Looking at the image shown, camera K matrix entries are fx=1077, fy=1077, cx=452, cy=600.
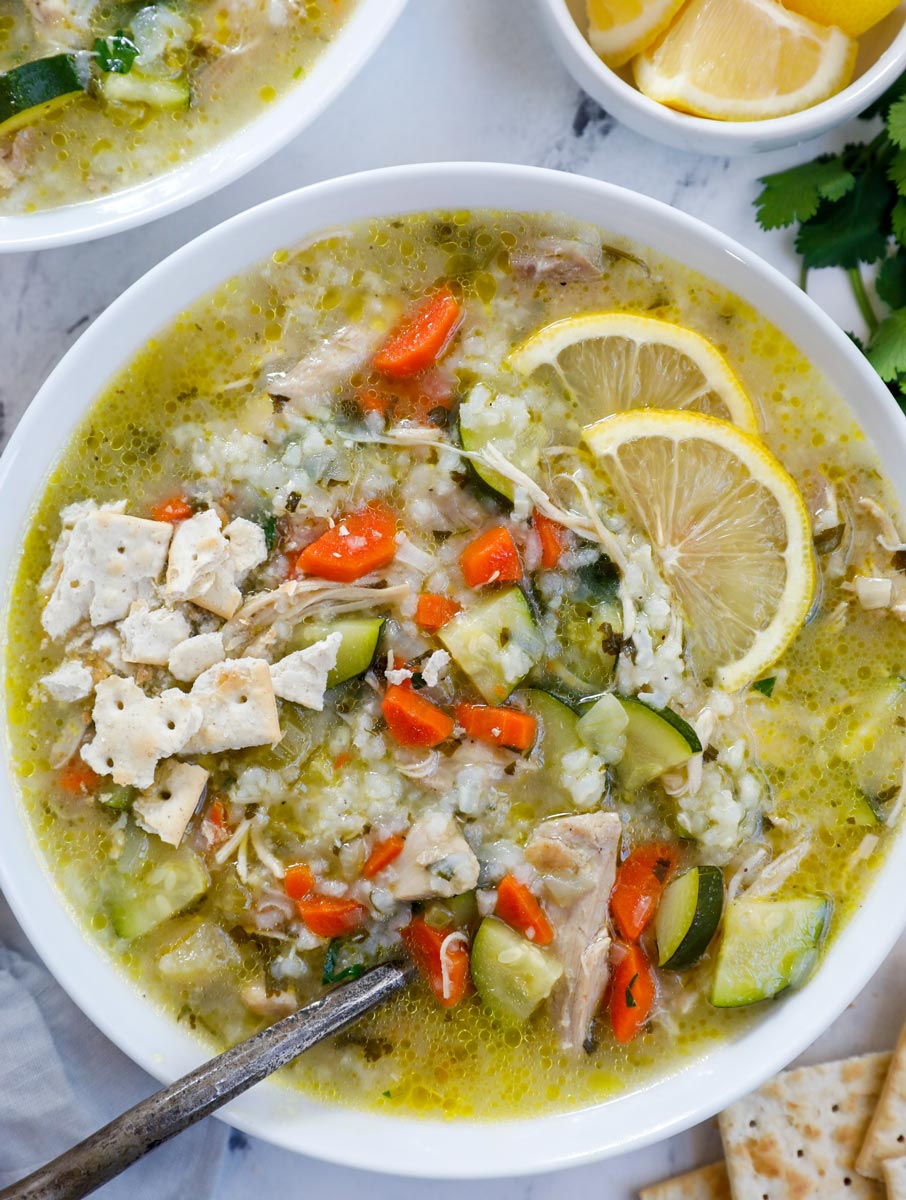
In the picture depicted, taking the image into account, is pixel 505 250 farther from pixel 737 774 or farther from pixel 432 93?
pixel 737 774

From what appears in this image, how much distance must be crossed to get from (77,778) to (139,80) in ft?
6.20

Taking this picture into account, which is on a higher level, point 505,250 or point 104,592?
point 505,250

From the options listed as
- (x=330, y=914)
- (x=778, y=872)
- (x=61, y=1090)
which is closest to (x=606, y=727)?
(x=778, y=872)

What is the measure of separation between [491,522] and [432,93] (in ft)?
4.36

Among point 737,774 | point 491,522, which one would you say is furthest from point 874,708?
point 491,522

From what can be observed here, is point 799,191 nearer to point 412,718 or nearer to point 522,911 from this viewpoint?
point 412,718

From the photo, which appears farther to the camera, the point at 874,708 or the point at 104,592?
the point at 874,708

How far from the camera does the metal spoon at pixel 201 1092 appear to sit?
7.98ft

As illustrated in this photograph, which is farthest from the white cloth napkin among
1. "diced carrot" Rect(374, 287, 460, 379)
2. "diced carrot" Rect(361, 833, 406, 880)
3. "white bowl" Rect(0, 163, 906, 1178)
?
"diced carrot" Rect(374, 287, 460, 379)

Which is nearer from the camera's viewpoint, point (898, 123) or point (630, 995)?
point (630, 995)

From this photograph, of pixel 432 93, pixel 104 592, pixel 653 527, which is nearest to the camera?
pixel 104 592

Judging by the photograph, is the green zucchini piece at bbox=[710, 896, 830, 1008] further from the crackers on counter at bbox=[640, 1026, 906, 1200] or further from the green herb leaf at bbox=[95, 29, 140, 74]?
the green herb leaf at bbox=[95, 29, 140, 74]

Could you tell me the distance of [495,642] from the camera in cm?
279

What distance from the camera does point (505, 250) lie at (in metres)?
2.93
